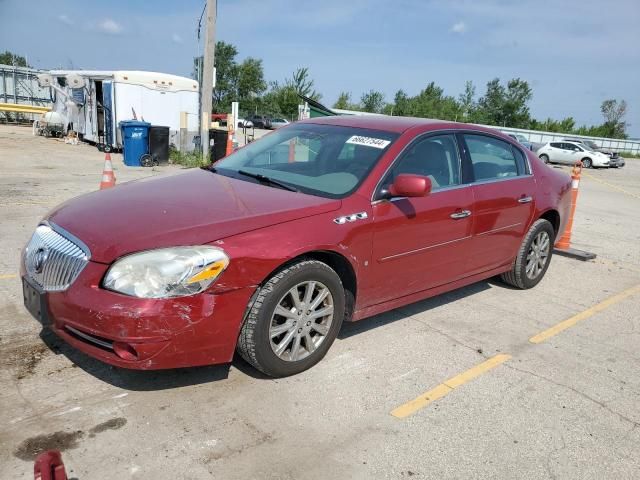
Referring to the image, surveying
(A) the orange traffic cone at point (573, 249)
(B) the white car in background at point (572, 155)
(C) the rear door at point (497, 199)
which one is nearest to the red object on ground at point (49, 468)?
(C) the rear door at point (497, 199)

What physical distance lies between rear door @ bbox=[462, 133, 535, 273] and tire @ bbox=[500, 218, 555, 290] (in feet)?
0.43

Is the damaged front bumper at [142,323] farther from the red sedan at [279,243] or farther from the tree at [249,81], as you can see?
the tree at [249,81]

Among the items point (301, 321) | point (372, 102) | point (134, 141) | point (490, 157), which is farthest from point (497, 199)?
point (372, 102)

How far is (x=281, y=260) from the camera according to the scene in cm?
312

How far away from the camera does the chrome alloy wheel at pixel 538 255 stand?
5.48 meters

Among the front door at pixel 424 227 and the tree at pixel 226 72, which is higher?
the tree at pixel 226 72

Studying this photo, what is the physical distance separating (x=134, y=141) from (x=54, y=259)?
468 inches

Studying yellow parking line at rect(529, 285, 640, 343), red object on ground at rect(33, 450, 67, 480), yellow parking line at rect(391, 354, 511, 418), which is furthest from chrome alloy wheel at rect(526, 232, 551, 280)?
red object on ground at rect(33, 450, 67, 480)

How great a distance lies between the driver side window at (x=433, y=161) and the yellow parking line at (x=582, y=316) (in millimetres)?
1444

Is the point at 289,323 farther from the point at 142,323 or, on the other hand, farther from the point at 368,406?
the point at 142,323

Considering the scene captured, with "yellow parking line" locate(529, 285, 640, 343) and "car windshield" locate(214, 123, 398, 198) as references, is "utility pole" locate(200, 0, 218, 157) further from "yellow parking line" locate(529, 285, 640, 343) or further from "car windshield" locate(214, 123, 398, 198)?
"yellow parking line" locate(529, 285, 640, 343)

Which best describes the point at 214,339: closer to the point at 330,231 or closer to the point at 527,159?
the point at 330,231

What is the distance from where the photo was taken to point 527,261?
545 centimetres

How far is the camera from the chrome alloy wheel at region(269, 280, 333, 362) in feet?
10.8
